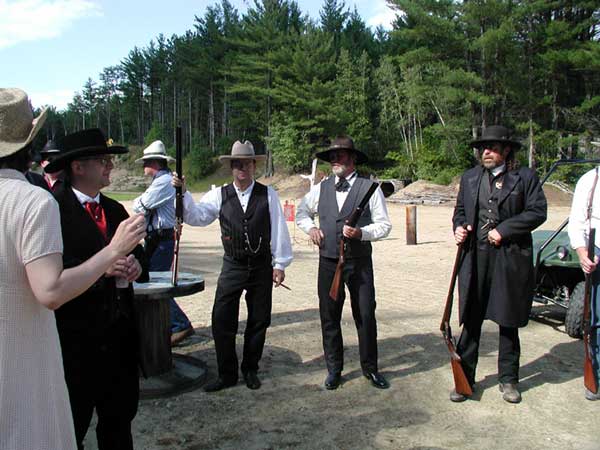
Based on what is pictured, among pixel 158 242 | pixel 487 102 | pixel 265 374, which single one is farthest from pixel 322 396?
pixel 487 102

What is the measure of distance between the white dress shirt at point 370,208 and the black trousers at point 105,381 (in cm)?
235

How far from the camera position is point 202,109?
69.2 m

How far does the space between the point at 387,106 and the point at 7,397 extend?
47.6 m

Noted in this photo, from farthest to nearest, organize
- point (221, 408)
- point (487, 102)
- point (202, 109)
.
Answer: point (202, 109), point (487, 102), point (221, 408)

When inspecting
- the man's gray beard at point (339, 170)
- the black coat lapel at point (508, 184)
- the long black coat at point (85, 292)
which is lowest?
the long black coat at point (85, 292)

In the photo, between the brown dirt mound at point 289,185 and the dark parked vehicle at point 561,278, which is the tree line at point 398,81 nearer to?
the brown dirt mound at point 289,185

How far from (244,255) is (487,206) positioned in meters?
2.08

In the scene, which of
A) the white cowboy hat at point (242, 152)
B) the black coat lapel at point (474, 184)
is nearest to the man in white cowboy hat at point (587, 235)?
the black coat lapel at point (474, 184)

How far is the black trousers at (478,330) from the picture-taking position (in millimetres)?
4500

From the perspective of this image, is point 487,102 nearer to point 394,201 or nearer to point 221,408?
point 394,201

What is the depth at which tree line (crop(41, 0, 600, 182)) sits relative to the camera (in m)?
32.8

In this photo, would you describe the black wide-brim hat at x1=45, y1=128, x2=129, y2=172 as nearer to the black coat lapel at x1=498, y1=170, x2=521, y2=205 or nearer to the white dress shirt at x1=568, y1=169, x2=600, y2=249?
the black coat lapel at x1=498, y1=170, x2=521, y2=205

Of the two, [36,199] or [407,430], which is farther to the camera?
A: [407,430]

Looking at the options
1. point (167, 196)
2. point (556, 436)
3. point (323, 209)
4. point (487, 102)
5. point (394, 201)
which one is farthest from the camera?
point (487, 102)
